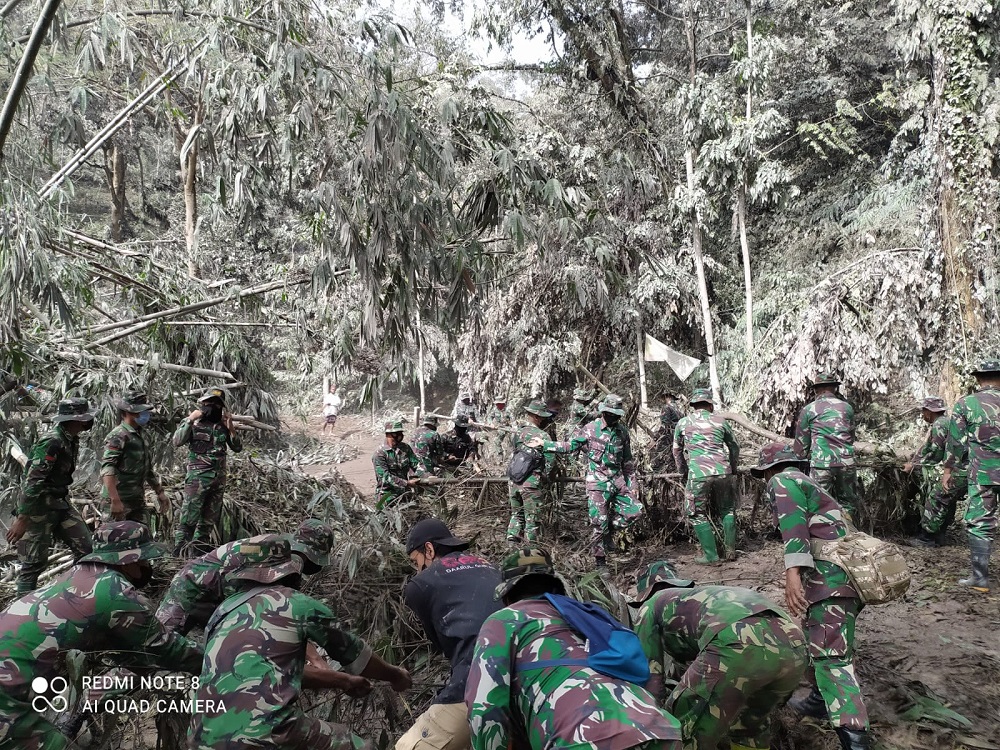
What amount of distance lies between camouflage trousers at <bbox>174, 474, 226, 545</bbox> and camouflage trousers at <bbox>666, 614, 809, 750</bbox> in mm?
4404

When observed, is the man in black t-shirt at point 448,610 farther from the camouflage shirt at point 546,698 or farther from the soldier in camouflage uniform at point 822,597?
the soldier in camouflage uniform at point 822,597

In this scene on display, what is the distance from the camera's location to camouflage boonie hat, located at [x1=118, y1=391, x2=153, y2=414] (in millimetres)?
5270

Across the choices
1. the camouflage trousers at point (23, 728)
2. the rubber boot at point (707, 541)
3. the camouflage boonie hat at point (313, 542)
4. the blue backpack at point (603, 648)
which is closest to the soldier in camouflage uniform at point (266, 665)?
the camouflage boonie hat at point (313, 542)

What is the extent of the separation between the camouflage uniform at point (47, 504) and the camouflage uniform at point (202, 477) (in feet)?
2.50

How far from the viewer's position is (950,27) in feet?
23.5

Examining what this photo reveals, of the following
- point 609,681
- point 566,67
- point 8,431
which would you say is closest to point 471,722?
point 609,681

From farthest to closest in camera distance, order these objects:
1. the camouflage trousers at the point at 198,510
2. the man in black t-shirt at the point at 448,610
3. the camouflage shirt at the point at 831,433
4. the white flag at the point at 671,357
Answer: the white flag at the point at 671,357, the camouflage trousers at the point at 198,510, the camouflage shirt at the point at 831,433, the man in black t-shirt at the point at 448,610

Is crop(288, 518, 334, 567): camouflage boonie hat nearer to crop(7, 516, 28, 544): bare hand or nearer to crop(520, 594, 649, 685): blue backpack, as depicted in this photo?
crop(520, 594, 649, 685): blue backpack

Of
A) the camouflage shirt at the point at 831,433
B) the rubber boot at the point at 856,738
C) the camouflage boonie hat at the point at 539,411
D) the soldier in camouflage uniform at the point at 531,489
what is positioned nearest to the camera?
the rubber boot at the point at 856,738

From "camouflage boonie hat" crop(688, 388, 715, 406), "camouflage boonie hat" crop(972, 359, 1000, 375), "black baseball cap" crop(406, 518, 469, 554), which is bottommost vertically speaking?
"black baseball cap" crop(406, 518, 469, 554)

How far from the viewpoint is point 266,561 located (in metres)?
2.61

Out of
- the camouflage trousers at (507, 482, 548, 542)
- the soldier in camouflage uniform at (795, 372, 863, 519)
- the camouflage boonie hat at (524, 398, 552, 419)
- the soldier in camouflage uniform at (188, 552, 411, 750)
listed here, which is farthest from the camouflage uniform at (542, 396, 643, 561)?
the soldier in camouflage uniform at (188, 552, 411, 750)

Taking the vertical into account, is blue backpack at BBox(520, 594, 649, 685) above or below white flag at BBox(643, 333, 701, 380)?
below

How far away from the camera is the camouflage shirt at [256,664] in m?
2.25
